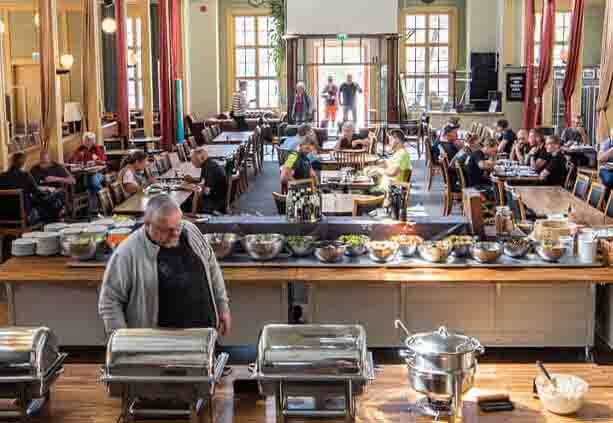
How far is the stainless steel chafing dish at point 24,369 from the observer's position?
3.24 m

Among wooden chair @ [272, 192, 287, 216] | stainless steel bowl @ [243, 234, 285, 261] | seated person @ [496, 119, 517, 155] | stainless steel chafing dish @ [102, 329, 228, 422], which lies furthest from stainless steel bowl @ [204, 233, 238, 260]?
seated person @ [496, 119, 517, 155]

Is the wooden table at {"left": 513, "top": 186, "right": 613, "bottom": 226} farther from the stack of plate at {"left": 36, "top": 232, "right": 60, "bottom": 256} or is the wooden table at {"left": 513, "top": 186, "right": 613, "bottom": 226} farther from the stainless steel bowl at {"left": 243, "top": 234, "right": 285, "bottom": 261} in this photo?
the stack of plate at {"left": 36, "top": 232, "right": 60, "bottom": 256}

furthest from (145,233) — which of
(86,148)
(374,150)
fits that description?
(374,150)

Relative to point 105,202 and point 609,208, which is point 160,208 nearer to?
point 105,202

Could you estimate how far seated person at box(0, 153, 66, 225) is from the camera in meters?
9.24

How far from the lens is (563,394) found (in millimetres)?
A: 3262

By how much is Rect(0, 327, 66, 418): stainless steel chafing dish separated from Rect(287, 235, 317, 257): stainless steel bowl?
2989 millimetres

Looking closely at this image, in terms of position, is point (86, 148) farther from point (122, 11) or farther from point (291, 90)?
point (291, 90)

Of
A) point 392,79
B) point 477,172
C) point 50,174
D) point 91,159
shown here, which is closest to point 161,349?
point 50,174

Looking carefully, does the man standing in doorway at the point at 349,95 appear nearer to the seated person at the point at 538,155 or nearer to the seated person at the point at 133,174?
the seated person at the point at 538,155

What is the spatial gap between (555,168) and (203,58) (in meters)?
13.0

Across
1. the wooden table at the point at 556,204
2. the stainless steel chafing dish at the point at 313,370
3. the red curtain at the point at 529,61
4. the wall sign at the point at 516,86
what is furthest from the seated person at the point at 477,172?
the wall sign at the point at 516,86

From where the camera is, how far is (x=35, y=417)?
3.36 metres

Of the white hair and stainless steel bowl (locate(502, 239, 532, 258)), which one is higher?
the white hair
